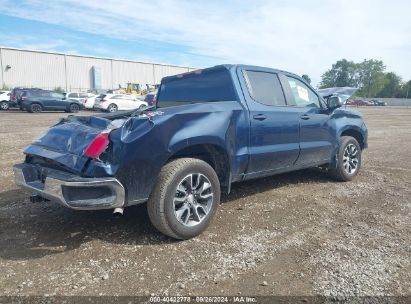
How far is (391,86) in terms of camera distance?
4281 inches

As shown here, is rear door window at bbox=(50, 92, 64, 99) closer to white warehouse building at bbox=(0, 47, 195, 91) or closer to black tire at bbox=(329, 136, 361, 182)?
black tire at bbox=(329, 136, 361, 182)

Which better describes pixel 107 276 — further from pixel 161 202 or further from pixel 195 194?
pixel 195 194

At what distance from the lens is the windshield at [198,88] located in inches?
Answer: 181


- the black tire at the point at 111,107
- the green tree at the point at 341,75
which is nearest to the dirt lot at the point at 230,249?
the black tire at the point at 111,107

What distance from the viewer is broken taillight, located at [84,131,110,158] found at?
335 cm

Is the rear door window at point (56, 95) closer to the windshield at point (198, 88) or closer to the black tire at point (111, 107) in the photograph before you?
the black tire at point (111, 107)

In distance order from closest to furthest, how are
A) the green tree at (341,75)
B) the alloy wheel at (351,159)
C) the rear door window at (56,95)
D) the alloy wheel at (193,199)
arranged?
1. the alloy wheel at (193,199)
2. the alloy wheel at (351,159)
3. the rear door window at (56,95)
4. the green tree at (341,75)

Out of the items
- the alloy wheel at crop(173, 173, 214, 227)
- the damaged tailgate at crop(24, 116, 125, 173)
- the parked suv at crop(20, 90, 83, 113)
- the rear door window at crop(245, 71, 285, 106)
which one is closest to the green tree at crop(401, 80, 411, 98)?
the parked suv at crop(20, 90, 83, 113)

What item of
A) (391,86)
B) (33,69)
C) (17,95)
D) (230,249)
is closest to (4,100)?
(17,95)

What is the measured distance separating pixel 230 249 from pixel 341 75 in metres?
130

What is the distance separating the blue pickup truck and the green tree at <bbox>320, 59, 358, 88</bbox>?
12011cm

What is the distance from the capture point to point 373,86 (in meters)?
112

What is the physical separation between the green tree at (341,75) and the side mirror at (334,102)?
119 m

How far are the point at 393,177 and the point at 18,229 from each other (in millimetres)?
6011
